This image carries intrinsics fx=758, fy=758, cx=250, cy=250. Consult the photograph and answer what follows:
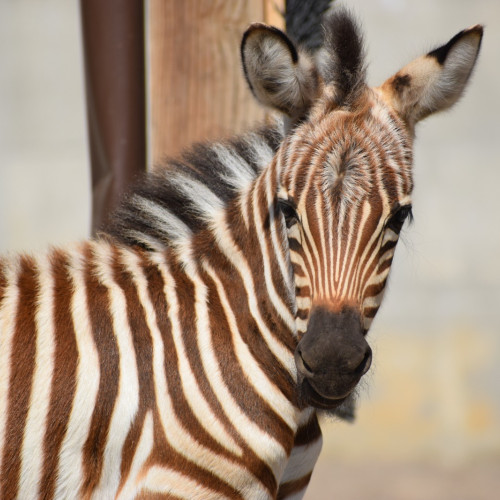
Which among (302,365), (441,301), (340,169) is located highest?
(340,169)

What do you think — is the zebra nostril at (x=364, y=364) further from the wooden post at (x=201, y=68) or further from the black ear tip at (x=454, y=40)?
the wooden post at (x=201, y=68)

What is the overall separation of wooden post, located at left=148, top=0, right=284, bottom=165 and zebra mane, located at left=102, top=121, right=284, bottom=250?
872mm

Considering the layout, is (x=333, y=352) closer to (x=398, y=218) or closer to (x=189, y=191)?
(x=398, y=218)

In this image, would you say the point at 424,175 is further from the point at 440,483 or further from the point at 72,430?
the point at 72,430

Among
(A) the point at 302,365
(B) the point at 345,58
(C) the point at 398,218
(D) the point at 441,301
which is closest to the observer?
(A) the point at 302,365

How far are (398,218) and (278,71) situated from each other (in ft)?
2.47

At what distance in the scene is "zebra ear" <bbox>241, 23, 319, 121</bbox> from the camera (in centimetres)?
292

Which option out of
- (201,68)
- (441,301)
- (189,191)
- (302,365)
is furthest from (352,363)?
(441,301)

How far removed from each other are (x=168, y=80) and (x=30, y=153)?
4.72m

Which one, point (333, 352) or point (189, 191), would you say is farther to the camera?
point (189, 191)

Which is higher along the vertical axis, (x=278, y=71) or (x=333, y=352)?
(x=278, y=71)

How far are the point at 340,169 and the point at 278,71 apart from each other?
20.1 inches

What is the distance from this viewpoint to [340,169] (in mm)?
2791

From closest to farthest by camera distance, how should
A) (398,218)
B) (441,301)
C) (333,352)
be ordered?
(333,352) → (398,218) → (441,301)
